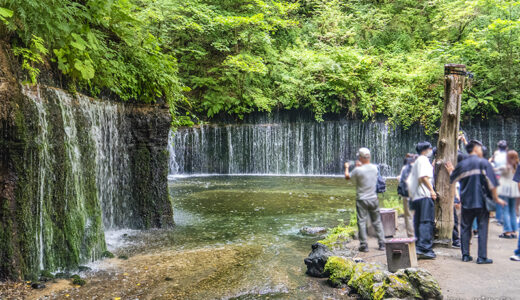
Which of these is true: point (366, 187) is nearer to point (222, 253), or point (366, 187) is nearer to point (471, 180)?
point (471, 180)

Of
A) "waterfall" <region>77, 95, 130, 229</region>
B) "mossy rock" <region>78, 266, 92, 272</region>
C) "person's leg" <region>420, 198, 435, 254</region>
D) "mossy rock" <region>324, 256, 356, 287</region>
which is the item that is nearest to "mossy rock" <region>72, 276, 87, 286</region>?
"mossy rock" <region>78, 266, 92, 272</region>

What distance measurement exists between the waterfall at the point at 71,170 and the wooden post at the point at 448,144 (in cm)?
596

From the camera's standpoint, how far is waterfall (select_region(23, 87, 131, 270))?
5.52 metres

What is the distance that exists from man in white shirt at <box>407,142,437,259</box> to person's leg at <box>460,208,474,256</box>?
1.36 feet

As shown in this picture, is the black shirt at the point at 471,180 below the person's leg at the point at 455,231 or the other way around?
the other way around

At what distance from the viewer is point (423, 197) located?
16.5 feet

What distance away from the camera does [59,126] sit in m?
5.93

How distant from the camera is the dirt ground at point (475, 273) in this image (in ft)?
14.0

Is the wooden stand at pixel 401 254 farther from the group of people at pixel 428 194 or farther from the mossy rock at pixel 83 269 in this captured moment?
the mossy rock at pixel 83 269

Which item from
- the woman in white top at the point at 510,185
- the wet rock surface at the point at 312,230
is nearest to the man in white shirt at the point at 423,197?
the woman in white top at the point at 510,185

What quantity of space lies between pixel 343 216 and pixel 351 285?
211 inches

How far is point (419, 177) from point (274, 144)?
Answer: 17.2 metres

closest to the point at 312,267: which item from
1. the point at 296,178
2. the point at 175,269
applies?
the point at 175,269

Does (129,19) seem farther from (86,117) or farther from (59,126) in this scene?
(59,126)
